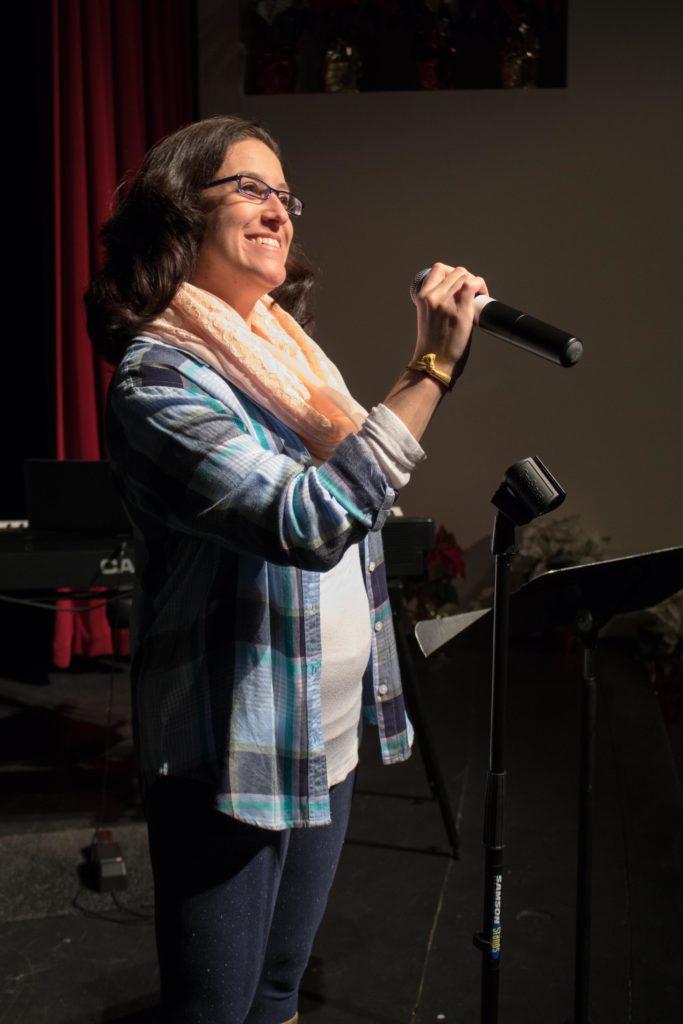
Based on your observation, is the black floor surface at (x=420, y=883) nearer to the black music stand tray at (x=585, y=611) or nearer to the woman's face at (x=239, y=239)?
the black music stand tray at (x=585, y=611)

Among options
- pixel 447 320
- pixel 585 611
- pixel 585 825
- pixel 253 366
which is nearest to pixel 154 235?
pixel 253 366

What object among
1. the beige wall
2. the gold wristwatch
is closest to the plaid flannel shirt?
the gold wristwatch

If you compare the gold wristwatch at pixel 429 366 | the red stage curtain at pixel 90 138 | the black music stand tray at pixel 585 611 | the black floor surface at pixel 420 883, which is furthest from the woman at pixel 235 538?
the red stage curtain at pixel 90 138

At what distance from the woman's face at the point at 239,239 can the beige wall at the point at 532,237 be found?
9.89 feet

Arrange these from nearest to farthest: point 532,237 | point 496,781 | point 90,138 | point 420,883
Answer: point 496,781 < point 420,883 < point 90,138 < point 532,237

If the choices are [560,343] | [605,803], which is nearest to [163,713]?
[560,343]

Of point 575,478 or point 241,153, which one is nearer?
point 241,153

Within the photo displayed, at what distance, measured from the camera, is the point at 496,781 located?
4.53 feet

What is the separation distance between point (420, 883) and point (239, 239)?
1662mm

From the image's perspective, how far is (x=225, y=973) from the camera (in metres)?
1.31

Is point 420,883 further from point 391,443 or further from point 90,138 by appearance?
point 90,138

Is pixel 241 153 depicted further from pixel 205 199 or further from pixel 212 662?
pixel 212 662

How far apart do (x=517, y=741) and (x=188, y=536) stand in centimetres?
226

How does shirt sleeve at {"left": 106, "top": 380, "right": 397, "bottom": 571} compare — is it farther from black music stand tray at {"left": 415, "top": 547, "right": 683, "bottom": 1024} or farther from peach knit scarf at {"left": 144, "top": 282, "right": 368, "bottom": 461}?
black music stand tray at {"left": 415, "top": 547, "right": 683, "bottom": 1024}
